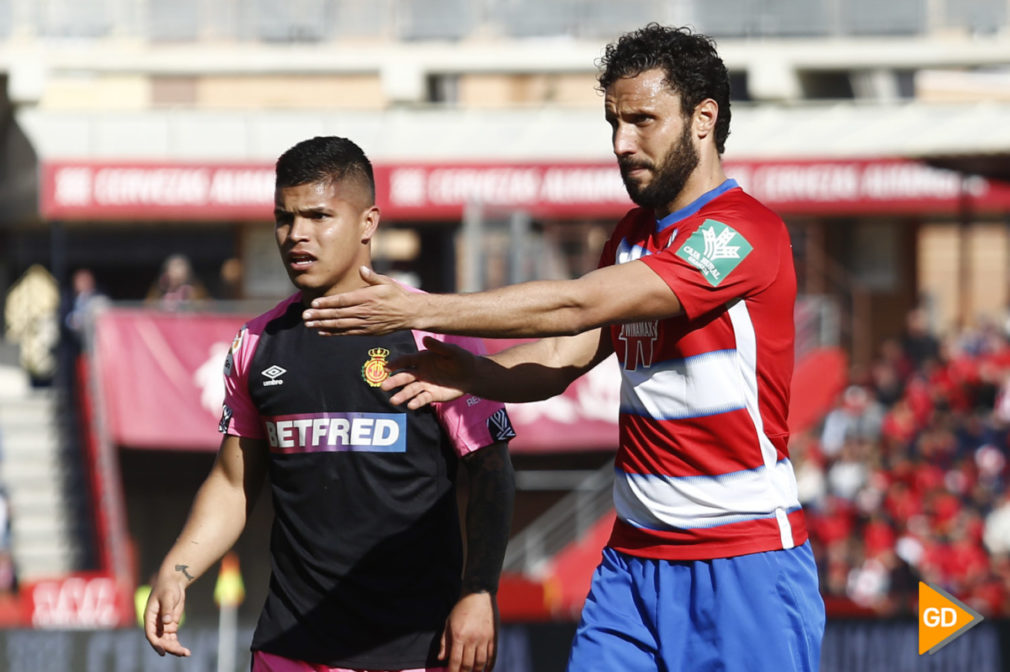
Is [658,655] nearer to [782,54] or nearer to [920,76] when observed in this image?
[782,54]

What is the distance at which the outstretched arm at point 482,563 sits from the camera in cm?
405

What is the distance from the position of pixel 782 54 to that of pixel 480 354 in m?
18.3

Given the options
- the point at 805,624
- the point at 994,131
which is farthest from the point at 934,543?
the point at 805,624

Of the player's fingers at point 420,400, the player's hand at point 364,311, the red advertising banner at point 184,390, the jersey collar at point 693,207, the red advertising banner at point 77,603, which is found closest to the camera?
the player's hand at point 364,311

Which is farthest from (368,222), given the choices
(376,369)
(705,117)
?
(705,117)

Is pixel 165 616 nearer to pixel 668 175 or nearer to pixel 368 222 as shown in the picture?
pixel 368 222

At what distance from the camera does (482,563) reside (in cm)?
411

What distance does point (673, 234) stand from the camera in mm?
3855

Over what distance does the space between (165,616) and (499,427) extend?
1034 mm

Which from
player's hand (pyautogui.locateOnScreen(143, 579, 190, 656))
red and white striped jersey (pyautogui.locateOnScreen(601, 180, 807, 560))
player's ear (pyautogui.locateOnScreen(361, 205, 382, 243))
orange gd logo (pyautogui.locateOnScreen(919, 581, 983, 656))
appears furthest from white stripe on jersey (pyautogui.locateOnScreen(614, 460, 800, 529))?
orange gd logo (pyautogui.locateOnScreen(919, 581, 983, 656))

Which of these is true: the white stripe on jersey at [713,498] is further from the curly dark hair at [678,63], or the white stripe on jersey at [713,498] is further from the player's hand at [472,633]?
the curly dark hair at [678,63]

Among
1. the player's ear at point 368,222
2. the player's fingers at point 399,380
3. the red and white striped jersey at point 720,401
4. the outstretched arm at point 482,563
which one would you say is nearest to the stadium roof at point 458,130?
the player's ear at point 368,222

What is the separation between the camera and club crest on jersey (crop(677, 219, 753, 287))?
12.1 feet

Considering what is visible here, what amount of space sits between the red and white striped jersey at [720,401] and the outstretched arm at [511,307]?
0.18m
